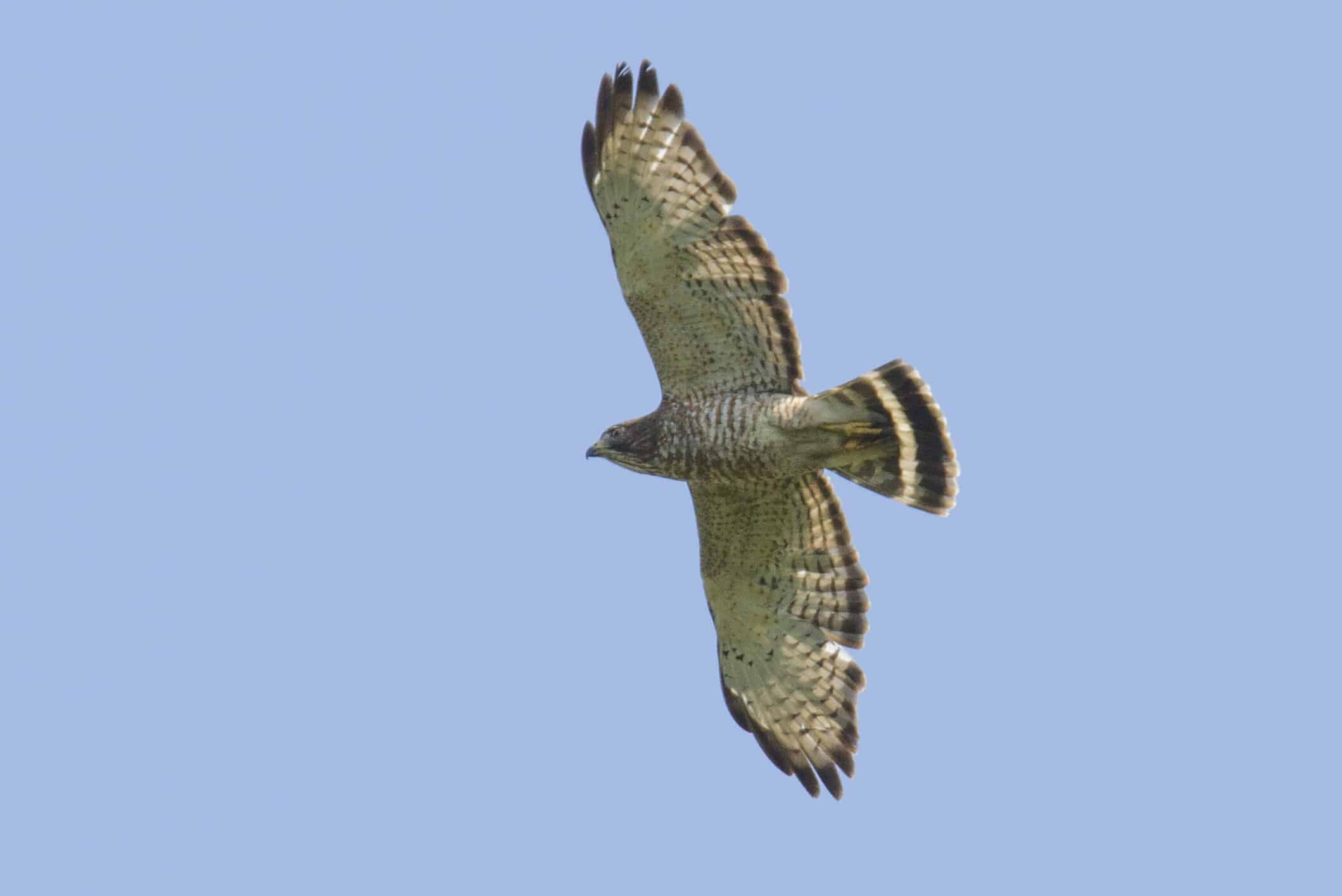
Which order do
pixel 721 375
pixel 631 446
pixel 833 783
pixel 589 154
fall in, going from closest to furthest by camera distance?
pixel 589 154 → pixel 721 375 → pixel 631 446 → pixel 833 783

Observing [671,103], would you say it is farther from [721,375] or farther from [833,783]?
[833,783]

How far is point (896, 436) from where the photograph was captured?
35.1 feet

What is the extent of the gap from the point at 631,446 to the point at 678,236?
3.92 ft

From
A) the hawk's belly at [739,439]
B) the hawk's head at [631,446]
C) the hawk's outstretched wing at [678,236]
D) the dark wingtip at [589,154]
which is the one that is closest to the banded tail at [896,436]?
the hawk's belly at [739,439]

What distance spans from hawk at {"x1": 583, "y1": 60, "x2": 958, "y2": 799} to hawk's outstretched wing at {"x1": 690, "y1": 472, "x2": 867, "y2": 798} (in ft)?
0.08

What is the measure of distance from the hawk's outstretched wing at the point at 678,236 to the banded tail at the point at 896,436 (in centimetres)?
34

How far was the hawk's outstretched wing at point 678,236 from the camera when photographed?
10.6 meters

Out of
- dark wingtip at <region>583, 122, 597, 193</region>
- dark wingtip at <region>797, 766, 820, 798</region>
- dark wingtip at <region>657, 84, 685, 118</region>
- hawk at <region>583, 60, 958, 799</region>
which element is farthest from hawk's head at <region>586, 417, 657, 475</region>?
dark wingtip at <region>797, 766, 820, 798</region>

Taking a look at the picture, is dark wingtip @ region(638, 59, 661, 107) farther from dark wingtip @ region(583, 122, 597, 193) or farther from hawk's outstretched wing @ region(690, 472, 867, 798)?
hawk's outstretched wing @ region(690, 472, 867, 798)

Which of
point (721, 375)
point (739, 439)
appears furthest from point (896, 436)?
point (721, 375)

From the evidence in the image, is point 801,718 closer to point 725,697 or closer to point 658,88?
point 725,697

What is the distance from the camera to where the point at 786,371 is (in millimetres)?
10883

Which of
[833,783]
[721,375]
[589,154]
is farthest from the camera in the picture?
[833,783]

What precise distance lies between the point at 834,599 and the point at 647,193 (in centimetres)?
261
